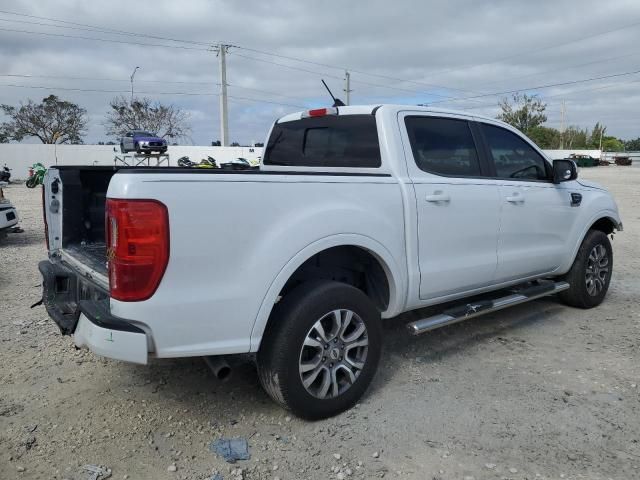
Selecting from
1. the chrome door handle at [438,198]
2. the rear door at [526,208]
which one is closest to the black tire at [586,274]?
the rear door at [526,208]

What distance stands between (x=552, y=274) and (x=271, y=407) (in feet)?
10.1

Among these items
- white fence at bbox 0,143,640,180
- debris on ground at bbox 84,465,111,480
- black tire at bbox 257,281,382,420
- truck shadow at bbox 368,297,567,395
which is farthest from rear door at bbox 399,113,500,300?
white fence at bbox 0,143,640,180

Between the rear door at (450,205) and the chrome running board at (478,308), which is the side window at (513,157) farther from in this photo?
the chrome running board at (478,308)

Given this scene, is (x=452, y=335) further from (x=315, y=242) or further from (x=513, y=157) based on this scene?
(x=315, y=242)

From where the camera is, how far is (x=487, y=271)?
417cm

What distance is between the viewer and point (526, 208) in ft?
14.7

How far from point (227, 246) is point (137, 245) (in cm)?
42

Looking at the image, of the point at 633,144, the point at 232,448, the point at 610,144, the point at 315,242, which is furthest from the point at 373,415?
the point at 633,144

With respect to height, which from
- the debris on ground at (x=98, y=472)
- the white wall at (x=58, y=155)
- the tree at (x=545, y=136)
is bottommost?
the debris on ground at (x=98, y=472)

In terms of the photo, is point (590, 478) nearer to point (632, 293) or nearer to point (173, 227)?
point (173, 227)

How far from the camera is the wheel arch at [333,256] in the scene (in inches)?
111

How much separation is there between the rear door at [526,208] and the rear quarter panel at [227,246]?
1827 millimetres

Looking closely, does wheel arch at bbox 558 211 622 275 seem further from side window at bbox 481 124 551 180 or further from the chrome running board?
side window at bbox 481 124 551 180

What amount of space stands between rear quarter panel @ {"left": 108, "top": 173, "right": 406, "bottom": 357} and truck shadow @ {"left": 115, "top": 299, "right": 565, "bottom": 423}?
37 cm
